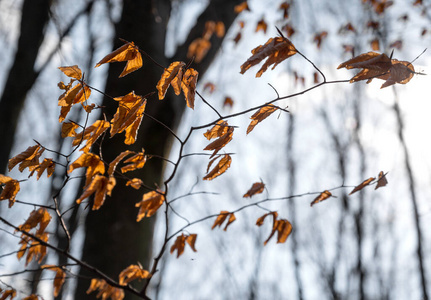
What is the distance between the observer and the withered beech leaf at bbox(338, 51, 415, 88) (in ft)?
2.96

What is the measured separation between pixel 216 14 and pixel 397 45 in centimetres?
247

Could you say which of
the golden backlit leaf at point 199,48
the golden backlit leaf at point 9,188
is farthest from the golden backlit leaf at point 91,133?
the golden backlit leaf at point 199,48

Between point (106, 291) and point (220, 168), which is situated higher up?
point (220, 168)

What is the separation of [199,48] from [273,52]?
1.78m

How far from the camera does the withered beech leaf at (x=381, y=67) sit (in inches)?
35.5

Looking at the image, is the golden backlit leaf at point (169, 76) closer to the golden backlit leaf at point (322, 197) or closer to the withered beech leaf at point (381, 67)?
the withered beech leaf at point (381, 67)

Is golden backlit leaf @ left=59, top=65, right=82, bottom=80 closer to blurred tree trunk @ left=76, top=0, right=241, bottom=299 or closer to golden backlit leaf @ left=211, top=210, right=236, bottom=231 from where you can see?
golden backlit leaf @ left=211, top=210, right=236, bottom=231

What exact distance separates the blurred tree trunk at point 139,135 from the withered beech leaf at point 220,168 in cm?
84

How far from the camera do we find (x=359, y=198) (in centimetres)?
512

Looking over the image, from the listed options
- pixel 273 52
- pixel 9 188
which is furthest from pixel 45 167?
pixel 273 52

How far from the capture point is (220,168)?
1144 millimetres

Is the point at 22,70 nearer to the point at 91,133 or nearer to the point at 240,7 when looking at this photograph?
the point at 240,7

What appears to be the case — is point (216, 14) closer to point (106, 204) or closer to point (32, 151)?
point (106, 204)

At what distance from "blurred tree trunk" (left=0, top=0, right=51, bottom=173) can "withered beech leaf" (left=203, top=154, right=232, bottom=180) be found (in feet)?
6.58
